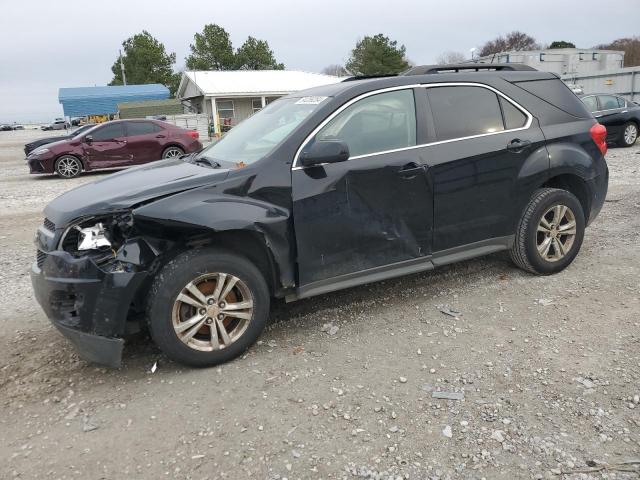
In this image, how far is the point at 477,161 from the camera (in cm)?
409

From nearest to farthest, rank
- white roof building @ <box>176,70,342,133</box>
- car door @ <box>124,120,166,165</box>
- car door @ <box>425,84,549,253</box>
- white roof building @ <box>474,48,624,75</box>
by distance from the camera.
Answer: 1. car door @ <box>425,84,549,253</box>
2. car door @ <box>124,120,166,165</box>
3. white roof building @ <box>176,70,342,133</box>
4. white roof building @ <box>474,48,624,75</box>

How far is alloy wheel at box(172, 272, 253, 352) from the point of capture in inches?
128

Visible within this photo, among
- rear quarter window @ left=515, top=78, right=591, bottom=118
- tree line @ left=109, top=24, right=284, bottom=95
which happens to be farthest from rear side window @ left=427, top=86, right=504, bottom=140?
tree line @ left=109, top=24, right=284, bottom=95

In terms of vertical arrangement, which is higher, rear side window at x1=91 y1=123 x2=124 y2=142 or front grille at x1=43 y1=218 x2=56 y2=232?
Answer: rear side window at x1=91 y1=123 x2=124 y2=142

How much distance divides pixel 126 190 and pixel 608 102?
14.6 metres

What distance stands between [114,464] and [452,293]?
2962 millimetres

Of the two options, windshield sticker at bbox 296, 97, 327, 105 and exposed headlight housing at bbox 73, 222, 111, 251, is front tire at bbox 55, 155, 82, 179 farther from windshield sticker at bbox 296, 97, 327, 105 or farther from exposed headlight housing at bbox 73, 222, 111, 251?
exposed headlight housing at bbox 73, 222, 111, 251

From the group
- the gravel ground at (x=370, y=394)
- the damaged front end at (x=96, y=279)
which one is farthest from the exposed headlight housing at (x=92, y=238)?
the gravel ground at (x=370, y=394)

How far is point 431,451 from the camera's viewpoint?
256 cm

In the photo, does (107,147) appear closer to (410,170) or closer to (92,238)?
(92,238)

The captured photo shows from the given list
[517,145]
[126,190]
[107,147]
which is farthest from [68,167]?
[517,145]

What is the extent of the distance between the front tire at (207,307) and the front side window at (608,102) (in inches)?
550

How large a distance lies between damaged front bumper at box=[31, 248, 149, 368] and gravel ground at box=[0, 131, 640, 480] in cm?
35

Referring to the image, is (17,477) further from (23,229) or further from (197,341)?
(23,229)
